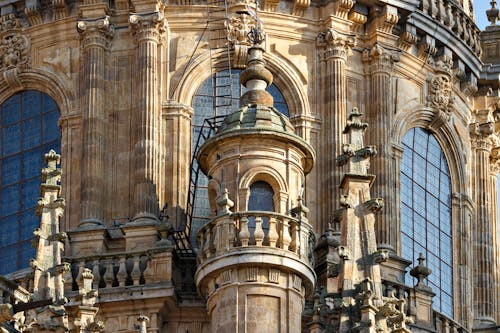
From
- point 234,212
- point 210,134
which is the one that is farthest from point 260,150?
point 210,134

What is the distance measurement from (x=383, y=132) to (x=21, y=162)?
7830 mm

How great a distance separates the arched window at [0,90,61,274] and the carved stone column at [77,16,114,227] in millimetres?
1344

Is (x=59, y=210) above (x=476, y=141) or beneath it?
beneath

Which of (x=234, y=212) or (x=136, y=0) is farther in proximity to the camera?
(x=136, y=0)

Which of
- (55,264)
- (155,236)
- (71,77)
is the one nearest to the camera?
(55,264)

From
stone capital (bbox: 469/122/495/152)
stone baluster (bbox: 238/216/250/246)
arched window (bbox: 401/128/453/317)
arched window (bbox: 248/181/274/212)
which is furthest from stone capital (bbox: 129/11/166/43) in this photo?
stone baluster (bbox: 238/216/250/246)

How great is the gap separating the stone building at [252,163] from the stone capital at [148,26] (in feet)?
0.16

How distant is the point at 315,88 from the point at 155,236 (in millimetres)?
5934

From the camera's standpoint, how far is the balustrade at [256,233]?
55969 mm

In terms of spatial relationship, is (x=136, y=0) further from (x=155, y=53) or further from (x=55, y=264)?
(x=55, y=264)

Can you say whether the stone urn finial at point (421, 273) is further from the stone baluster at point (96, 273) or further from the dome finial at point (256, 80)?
the stone baluster at point (96, 273)

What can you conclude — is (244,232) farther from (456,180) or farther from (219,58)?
(456,180)

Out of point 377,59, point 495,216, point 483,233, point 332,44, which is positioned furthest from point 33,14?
point 495,216

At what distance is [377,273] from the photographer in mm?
56312
